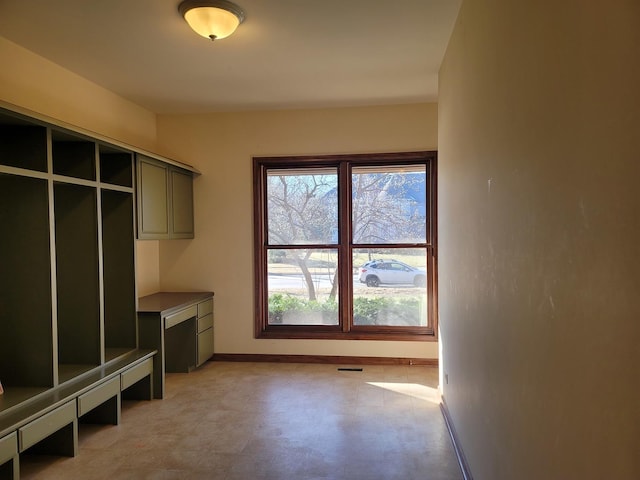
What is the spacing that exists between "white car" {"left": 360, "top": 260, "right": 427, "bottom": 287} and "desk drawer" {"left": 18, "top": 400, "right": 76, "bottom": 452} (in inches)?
117

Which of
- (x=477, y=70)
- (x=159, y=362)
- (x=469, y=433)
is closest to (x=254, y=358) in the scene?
(x=159, y=362)

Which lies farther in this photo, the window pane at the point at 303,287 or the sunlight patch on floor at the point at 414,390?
the window pane at the point at 303,287

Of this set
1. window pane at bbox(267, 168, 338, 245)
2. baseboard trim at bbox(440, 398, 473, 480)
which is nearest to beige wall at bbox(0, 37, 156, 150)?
window pane at bbox(267, 168, 338, 245)

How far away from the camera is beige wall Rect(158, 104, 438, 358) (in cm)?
461

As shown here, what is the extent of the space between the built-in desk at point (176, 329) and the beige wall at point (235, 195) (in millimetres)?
238

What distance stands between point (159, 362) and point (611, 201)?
11.9ft

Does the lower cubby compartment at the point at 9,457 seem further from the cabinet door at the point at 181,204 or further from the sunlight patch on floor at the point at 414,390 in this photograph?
Answer: the sunlight patch on floor at the point at 414,390

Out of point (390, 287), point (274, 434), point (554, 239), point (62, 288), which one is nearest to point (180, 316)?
point (62, 288)

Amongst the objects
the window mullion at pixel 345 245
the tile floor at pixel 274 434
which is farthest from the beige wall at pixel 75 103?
the window mullion at pixel 345 245

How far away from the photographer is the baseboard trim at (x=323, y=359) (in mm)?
4547

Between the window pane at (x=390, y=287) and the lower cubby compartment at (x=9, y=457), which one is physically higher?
the window pane at (x=390, y=287)

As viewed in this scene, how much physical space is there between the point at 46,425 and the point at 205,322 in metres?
2.15

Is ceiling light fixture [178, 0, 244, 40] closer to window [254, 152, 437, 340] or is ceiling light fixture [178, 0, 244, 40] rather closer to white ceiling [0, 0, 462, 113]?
white ceiling [0, 0, 462, 113]

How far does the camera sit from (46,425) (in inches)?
98.3
